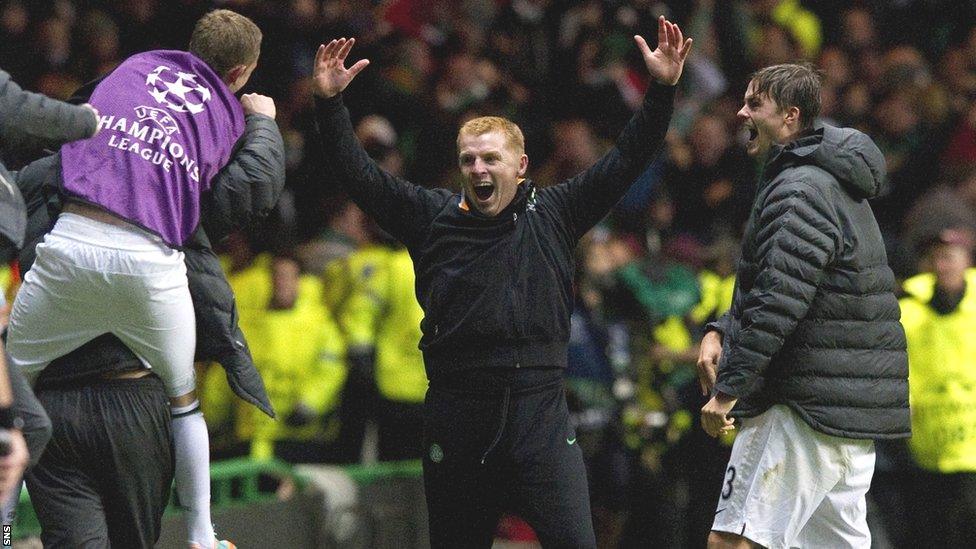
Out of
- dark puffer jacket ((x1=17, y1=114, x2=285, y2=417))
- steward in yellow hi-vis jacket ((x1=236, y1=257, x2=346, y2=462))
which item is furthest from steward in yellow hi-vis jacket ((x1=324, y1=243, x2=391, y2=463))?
dark puffer jacket ((x1=17, y1=114, x2=285, y2=417))

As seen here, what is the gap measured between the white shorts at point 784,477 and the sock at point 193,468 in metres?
1.88

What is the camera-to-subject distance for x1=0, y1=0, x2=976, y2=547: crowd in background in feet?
32.6

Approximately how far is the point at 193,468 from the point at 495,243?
1383mm

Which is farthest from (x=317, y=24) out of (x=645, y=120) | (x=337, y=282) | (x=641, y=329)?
(x=645, y=120)

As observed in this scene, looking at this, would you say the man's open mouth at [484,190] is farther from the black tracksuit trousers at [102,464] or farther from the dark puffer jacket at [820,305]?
the black tracksuit trousers at [102,464]

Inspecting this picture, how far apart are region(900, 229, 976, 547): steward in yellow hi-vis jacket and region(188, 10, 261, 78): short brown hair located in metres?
4.43

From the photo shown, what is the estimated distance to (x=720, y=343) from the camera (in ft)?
21.4

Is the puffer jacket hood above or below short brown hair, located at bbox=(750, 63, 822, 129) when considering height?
below

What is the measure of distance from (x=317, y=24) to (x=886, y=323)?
24.8 ft

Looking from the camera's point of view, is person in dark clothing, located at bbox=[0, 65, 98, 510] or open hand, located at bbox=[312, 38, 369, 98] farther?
open hand, located at bbox=[312, 38, 369, 98]

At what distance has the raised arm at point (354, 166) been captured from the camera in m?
6.42

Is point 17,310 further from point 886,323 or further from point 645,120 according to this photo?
point 886,323

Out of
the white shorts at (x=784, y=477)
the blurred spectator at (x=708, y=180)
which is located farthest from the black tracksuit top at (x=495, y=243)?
the blurred spectator at (x=708, y=180)

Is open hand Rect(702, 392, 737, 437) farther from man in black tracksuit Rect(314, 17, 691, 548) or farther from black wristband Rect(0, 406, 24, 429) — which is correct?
black wristband Rect(0, 406, 24, 429)
